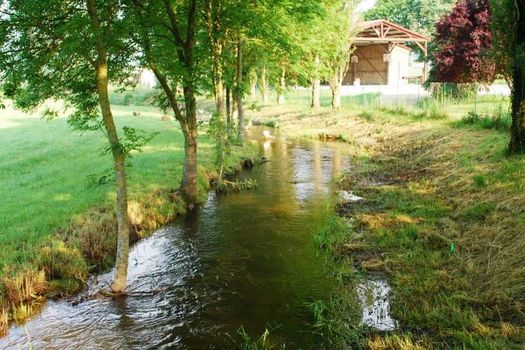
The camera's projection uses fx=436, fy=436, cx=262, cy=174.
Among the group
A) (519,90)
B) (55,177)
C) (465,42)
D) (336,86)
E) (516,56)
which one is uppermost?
(465,42)

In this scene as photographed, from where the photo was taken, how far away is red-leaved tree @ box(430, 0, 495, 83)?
2520cm

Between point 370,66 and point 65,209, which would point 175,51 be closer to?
point 65,209

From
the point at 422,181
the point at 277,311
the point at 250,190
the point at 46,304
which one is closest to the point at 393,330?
the point at 277,311

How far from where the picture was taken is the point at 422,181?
44.6 ft

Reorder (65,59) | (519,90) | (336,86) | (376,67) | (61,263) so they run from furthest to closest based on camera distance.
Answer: (376,67), (336,86), (519,90), (61,263), (65,59)

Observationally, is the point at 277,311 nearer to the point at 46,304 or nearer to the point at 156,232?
the point at 46,304

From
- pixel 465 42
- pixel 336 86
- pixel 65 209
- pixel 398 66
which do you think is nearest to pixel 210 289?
pixel 65 209

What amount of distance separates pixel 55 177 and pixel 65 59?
812 cm

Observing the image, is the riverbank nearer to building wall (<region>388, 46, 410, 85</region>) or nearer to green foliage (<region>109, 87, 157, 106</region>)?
building wall (<region>388, 46, 410, 85</region>)

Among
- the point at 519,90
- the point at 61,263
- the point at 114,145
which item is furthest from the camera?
the point at 519,90

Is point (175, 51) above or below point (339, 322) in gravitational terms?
above

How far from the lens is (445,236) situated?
29.9ft

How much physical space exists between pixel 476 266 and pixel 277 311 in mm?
3535

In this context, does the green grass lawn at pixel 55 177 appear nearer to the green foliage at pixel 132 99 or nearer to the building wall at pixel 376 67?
the building wall at pixel 376 67
